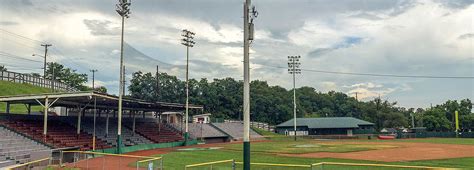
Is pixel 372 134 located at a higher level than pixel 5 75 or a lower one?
lower

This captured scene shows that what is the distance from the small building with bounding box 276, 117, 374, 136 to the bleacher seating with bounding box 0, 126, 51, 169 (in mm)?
65692

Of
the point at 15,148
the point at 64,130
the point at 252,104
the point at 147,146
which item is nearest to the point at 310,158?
the point at 147,146

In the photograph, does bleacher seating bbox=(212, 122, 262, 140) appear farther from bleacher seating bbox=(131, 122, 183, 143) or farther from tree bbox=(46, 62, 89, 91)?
tree bbox=(46, 62, 89, 91)

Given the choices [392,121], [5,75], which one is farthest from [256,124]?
[5,75]

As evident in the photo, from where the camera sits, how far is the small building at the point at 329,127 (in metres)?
90.4

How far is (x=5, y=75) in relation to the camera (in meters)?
72.3

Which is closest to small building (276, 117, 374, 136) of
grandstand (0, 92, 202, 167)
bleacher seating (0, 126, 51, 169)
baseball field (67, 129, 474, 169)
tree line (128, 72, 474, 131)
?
tree line (128, 72, 474, 131)

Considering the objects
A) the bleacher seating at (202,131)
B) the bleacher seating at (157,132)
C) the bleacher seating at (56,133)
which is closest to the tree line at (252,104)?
the bleacher seating at (202,131)

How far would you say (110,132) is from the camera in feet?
160

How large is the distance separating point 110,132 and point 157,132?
11056 millimetres

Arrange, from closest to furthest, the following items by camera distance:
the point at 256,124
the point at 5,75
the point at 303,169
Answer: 1. the point at 303,169
2. the point at 5,75
3. the point at 256,124

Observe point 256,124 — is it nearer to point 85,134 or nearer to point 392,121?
point 392,121

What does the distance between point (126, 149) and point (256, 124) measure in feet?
196

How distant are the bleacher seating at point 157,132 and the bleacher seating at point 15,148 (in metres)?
21.4
